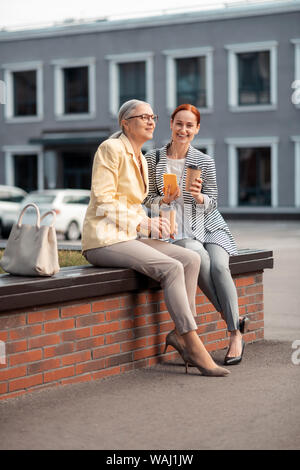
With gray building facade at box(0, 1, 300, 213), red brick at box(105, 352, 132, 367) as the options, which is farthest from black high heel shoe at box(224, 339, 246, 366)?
gray building facade at box(0, 1, 300, 213)

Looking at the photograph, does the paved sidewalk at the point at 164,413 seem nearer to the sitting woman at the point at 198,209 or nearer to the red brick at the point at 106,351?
the red brick at the point at 106,351

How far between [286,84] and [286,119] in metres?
1.44

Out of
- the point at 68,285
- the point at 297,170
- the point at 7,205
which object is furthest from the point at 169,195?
the point at 297,170

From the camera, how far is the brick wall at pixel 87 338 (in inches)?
197

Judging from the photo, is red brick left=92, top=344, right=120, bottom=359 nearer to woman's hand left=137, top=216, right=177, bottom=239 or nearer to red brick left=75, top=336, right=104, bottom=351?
red brick left=75, top=336, right=104, bottom=351

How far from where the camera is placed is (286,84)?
1353 inches

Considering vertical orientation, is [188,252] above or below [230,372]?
above

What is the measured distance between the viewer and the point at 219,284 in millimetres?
6109

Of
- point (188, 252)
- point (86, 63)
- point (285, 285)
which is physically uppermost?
point (86, 63)

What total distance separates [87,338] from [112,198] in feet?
3.24

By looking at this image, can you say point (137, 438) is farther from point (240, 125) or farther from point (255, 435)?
point (240, 125)

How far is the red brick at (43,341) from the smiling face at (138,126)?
→ 1.63 meters

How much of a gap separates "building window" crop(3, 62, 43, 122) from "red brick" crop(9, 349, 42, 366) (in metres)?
35.5
